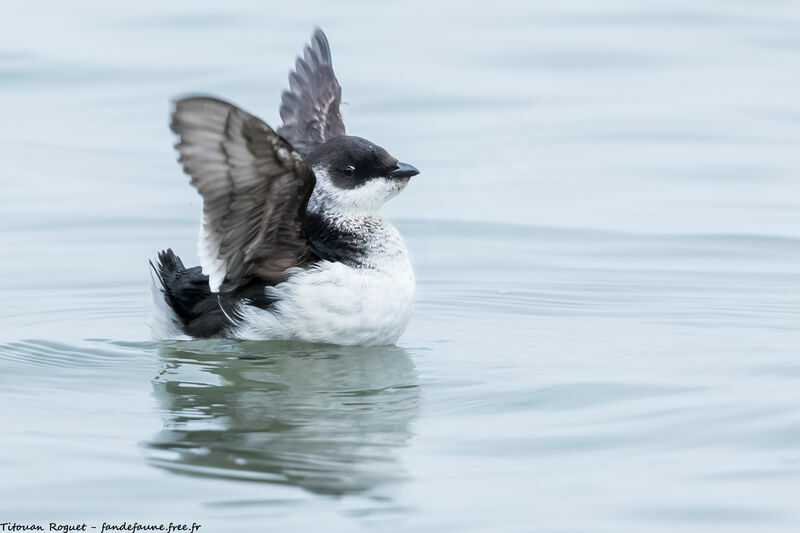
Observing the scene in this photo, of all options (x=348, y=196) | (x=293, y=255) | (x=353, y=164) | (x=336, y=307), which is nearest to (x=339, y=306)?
(x=336, y=307)

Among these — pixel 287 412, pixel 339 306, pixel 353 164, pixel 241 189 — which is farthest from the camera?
pixel 353 164

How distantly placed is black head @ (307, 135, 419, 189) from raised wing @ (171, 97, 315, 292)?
440 millimetres

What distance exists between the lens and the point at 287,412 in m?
6.75

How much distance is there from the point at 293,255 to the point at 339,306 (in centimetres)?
33

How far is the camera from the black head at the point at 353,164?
7867mm

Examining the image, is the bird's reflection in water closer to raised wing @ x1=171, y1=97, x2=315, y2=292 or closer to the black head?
raised wing @ x1=171, y1=97, x2=315, y2=292

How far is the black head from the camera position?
787 cm

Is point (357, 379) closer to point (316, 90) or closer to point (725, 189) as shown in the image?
point (316, 90)

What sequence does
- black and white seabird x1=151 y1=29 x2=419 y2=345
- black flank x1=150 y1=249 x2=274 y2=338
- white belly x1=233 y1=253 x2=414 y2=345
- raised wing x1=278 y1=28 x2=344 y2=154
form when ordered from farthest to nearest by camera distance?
raised wing x1=278 y1=28 x2=344 y2=154, black flank x1=150 y1=249 x2=274 y2=338, white belly x1=233 y1=253 x2=414 y2=345, black and white seabird x1=151 y1=29 x2=419 y2=345

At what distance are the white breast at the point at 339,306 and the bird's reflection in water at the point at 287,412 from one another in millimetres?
96

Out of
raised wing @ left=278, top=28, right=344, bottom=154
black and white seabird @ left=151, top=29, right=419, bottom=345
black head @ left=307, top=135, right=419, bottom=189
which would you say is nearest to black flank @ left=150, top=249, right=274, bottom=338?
black and white seabird @ left=151, top=29, right=419, bottom=345

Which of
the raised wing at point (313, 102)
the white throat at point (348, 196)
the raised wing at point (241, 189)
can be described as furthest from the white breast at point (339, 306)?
the raised wing at point (313, 102)

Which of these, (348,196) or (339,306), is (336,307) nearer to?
(339,306)

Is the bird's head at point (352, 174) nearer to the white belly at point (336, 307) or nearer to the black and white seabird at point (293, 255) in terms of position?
the black and white seabird at point (293, 255)
